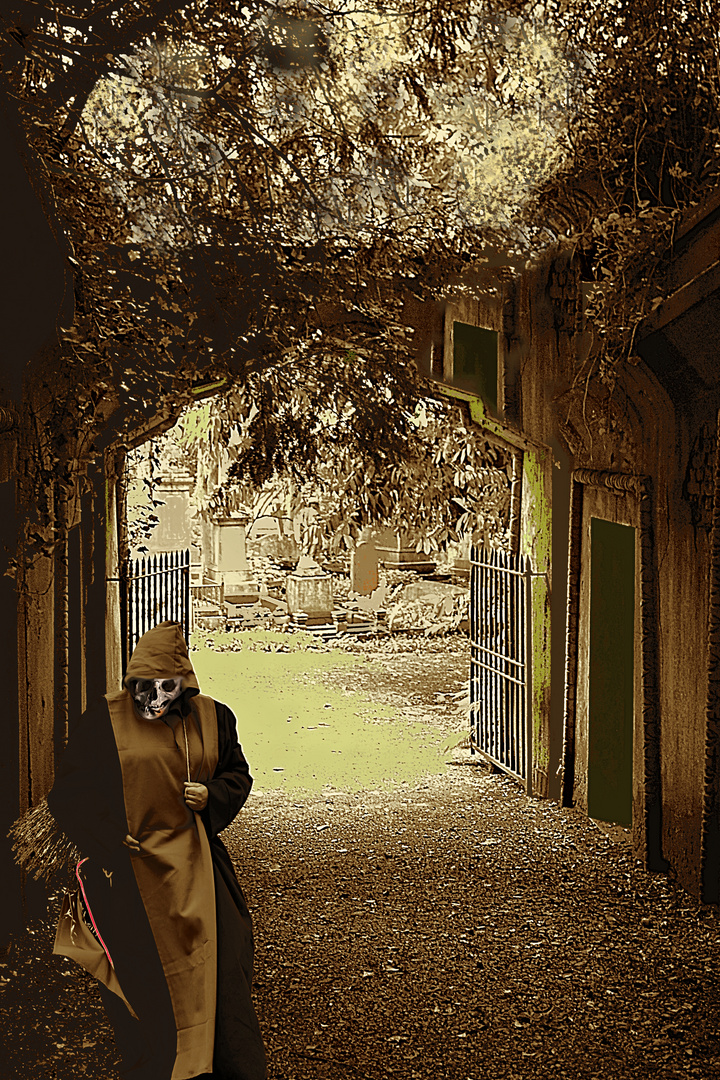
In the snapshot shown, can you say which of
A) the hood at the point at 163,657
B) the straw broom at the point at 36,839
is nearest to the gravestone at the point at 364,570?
the straw broom at the point at 36,839

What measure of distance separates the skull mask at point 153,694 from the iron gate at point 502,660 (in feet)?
18.9

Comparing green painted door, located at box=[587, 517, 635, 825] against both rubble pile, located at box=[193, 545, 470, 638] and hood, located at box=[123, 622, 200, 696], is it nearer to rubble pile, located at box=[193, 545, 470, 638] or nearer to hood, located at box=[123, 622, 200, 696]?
hood, located at box=[123, 622, 200, 696]

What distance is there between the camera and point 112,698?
375 cm

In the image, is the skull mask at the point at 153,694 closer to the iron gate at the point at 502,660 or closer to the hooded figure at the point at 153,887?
the hooded figure at the point at 153,887

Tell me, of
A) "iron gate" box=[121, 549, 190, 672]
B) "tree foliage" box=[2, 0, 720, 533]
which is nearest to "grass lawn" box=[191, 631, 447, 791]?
"iron gate" box=[121, 549, 190, 672]

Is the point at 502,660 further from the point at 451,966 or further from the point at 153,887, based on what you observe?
the point at 153,887

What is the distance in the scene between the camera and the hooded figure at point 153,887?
3631mm

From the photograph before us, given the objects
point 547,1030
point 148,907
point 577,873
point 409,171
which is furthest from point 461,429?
point 148,907

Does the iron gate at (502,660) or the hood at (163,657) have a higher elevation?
the hood at (163,657)

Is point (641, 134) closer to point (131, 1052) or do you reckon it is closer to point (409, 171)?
point (409, 171)

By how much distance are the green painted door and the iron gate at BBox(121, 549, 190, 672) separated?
4.19m

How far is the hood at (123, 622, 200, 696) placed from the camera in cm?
366

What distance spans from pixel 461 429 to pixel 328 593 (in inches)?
340

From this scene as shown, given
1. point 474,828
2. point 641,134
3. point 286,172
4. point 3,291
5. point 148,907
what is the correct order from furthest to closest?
point 474,828 → point 286,172 → point 641,134 → point 3,291 → point 148,907
